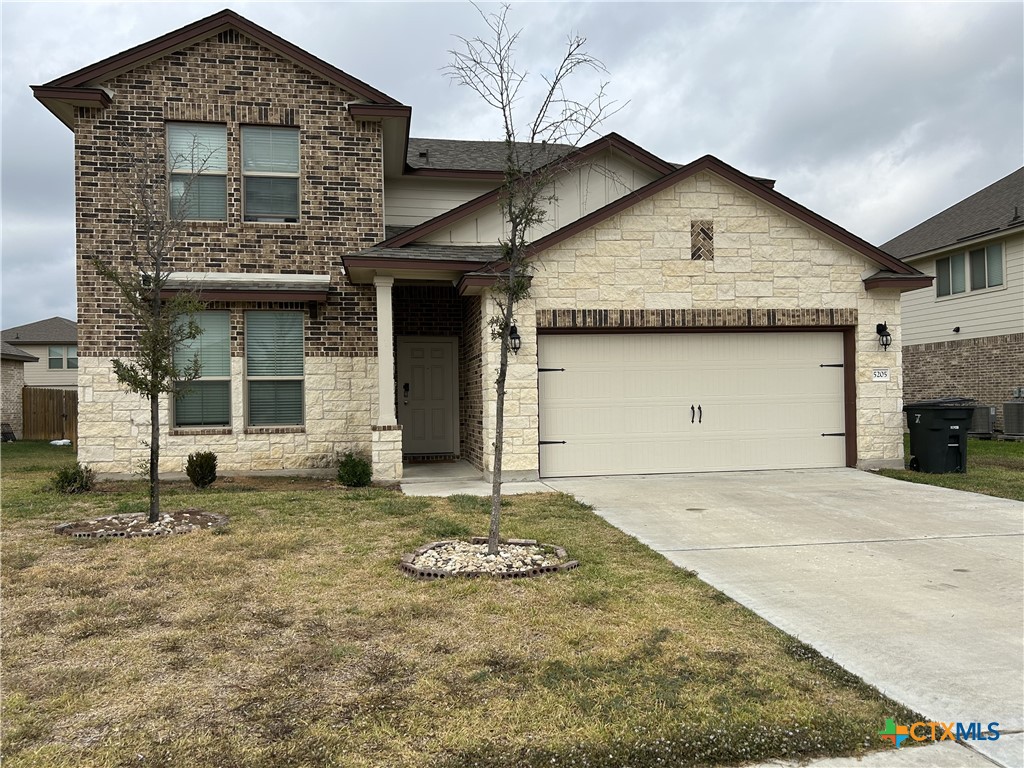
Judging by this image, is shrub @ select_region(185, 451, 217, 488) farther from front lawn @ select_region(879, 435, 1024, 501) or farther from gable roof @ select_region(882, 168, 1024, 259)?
gable roof @ select_region(882, 168, 1024, 259)

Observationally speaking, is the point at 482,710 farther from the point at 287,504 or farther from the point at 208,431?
the point at 208,431

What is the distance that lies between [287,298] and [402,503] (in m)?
4.73

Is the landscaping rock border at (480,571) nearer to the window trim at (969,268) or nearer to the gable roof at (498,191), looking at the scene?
the gable roof at (498,191)

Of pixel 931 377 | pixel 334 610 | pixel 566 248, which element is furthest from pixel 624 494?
pixel 931 377

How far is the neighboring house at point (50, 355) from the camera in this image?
35625 mm

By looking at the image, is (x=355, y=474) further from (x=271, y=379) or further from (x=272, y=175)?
(x=272, y=175)

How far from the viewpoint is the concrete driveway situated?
379 centimetres

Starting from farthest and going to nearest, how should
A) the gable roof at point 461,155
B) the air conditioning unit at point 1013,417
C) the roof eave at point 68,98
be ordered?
the air conditioning unit at point 1013,417 → the gable roof at point 461,155 → the roof eave at point 68,98

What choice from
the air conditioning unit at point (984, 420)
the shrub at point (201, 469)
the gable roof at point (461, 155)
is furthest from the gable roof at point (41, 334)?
the air conditioning unit at point (984, 420)

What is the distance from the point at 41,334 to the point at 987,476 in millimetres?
39719

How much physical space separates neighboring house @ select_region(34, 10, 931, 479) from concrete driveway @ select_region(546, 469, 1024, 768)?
129 cm

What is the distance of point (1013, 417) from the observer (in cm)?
1778

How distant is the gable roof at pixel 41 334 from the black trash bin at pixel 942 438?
36.7 meters

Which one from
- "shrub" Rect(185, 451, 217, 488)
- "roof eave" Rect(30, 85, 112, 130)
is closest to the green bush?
"shrub" Rect(185, 451, 217, 488)
